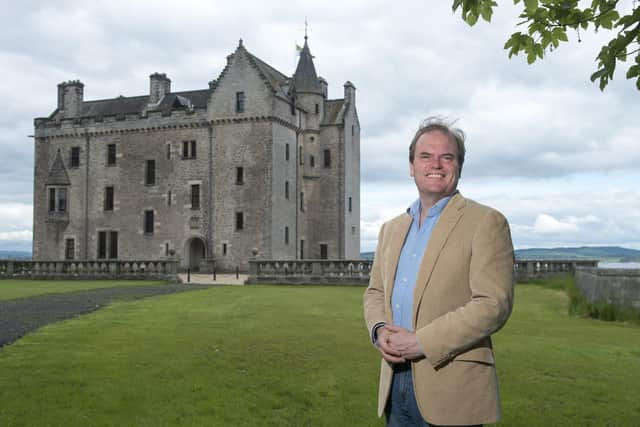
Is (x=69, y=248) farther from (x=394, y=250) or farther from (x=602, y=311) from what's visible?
(x=394, y=250)

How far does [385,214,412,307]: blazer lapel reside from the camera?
3.75m

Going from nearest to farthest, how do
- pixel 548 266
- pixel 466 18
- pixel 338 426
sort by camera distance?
1. pixel 466 18
2. pixel 338 426
3. pixel 548 266

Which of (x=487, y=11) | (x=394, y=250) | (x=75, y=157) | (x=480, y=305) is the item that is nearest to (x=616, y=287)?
(x=487, y=11)

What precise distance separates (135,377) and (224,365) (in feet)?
4.15

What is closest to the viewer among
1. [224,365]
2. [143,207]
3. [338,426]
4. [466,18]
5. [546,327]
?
[466,18]

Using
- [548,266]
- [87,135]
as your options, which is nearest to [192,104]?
[87,135]

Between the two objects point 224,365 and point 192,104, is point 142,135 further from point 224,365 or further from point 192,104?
point 224,365

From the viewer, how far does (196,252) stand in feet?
145

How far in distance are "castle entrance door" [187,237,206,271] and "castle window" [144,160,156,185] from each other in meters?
5.19

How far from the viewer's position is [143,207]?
4450cm

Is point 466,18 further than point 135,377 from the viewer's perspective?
No

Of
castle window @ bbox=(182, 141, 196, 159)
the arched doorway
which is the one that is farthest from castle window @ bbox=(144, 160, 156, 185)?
the arched doorway

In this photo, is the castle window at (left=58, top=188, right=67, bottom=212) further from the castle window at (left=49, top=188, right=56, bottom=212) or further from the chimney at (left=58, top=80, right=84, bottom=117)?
the chimney at (left=58, top=80, right=84, bottom=117)

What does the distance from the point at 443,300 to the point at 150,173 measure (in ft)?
142
